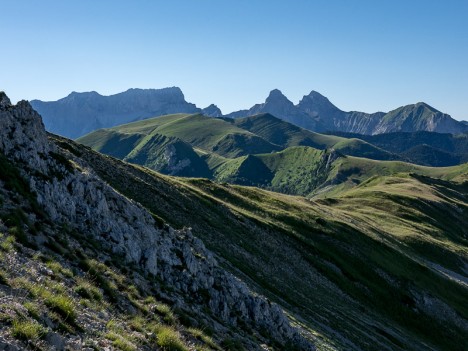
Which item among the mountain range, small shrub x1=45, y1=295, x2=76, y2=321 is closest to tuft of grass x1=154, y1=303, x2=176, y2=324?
the mountain range

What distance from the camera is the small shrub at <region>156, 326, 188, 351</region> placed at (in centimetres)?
1852

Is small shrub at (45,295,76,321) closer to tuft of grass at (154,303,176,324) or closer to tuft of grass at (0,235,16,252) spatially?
tuft of grass at (0,235,16,252)

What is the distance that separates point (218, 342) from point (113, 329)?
760 cm

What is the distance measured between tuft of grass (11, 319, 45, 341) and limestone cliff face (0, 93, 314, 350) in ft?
43.4

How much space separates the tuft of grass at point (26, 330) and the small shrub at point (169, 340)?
5950 millimetres

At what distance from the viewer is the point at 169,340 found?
18891 mm

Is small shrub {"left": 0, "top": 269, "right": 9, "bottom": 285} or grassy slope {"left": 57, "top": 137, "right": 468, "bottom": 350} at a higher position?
small shrub {"left": 0, "top": 269, "right": 9, "bottom": 285}

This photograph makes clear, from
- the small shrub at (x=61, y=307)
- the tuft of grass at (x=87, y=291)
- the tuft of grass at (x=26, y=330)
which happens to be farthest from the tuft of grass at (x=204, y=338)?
the tuft of grass at (x=26, y=330)

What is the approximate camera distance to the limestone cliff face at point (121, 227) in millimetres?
28578

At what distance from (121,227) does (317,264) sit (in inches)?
1965

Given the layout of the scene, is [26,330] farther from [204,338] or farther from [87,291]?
[204,338]

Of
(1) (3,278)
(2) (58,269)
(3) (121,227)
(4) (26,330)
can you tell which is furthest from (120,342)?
(3) (121,227)

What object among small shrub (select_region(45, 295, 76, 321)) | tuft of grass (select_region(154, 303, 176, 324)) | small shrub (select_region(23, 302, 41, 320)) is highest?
small shrub (select_region(23, 302, 41, 320))

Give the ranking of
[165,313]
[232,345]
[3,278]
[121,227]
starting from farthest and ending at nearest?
[121,227] → [232,345] → [165,313] → [3,278]
